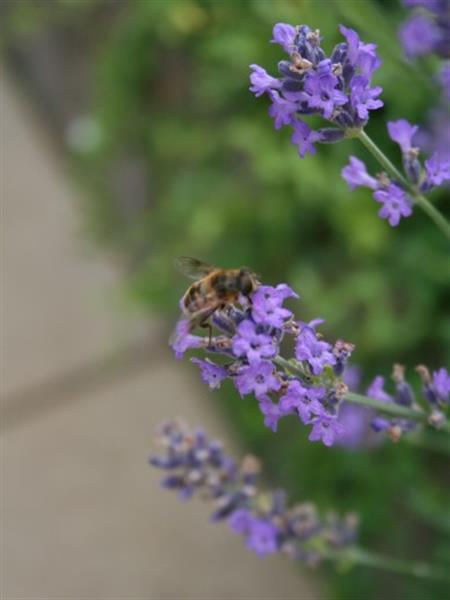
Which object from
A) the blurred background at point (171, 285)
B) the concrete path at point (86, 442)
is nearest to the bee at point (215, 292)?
the blurred background at point (171, 285)

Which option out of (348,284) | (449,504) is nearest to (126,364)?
(348,284)

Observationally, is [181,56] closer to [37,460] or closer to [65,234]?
[65,234]

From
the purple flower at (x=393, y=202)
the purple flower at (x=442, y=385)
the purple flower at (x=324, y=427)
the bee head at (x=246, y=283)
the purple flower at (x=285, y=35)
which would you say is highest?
the purple flower at (x=393, y=202)

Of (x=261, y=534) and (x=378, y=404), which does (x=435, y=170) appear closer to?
(x=378, y=404)

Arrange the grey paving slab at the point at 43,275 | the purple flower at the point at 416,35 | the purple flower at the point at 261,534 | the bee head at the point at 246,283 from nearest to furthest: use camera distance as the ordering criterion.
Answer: the bee head at the point at 246,283 → the purple flower at the point at 261,534 → the purple flower at the point at 416,35 → the grey paving slab at the point at 43,275

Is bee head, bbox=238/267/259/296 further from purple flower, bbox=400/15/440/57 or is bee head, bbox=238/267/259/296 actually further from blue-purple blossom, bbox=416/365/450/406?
purple flower, bbox=400/15/440/57

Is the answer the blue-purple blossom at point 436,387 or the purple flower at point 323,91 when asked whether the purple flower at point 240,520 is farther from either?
the purple flower at point 323,91
